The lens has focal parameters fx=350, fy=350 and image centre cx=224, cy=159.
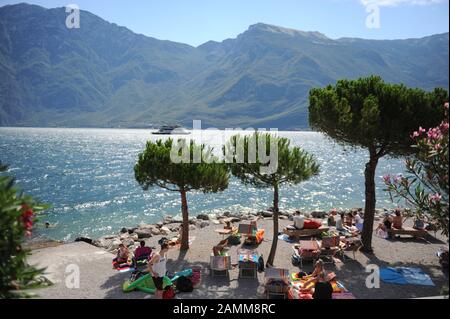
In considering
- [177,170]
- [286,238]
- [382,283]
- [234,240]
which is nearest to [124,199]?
[234,240]

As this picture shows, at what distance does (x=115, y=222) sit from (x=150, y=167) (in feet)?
69.2

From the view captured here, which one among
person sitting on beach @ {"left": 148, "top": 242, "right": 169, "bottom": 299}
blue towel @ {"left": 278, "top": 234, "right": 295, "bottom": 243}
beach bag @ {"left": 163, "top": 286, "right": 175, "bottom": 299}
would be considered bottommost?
blue towel @ {"left": 278, "top": 234, "right": 295, "bottom": 243}

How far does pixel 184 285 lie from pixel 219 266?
1.97 meters

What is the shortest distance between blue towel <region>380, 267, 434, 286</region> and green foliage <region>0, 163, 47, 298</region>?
1234 cm

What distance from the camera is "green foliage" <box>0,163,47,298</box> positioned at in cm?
561

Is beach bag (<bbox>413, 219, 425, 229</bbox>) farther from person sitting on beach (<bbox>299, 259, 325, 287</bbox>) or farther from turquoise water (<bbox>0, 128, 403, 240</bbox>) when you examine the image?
person sitting on beach (<bbox>299, 259, 325, 287</bbox>)

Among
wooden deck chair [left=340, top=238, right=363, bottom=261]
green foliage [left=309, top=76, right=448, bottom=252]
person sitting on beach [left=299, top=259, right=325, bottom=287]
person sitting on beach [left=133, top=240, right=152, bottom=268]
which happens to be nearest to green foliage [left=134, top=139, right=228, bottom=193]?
person sitting on beach [left=133, top=240, right=152, bottom=268]

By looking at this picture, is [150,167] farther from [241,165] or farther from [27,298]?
[27,298]

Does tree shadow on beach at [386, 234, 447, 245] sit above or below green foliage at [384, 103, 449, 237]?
below

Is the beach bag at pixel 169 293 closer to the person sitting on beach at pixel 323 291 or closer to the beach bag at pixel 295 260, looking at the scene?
the person sitting on beach at pixel 323 291

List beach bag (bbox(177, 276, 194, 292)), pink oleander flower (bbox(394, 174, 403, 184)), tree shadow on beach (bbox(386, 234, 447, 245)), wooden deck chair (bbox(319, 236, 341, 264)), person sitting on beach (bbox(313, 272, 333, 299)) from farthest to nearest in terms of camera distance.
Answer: tree shadow on beach (bbox(386, 234, 447, 245)) < wooden deck chair (bbox(319, 236, 341, 264)) < pink oleander flower (bbox(394, 174, 403, 184)) < beach bag (bbox(177, 276, 194, 292)) < person sitting on beach (bbox(313, 272, 333, 299))

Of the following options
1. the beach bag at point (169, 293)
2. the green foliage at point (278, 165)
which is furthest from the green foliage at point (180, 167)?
the beach bag at point (169, 293)

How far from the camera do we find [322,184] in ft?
208
